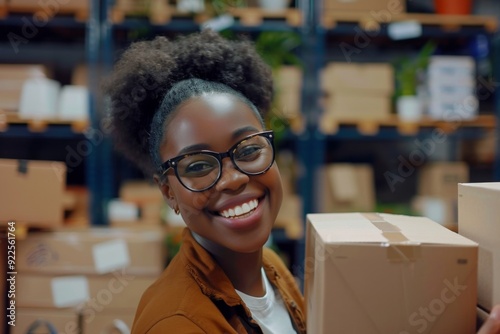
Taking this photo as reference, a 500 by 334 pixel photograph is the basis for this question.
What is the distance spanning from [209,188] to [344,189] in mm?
1997

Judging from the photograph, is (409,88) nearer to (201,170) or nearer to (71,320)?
(201,170)

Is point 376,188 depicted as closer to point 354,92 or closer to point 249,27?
point 354,92

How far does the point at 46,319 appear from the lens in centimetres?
227

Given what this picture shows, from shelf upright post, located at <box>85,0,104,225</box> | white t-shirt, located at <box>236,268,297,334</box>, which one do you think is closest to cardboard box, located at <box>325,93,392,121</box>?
shelf upright post, located at <box>85,0,104,225</box>

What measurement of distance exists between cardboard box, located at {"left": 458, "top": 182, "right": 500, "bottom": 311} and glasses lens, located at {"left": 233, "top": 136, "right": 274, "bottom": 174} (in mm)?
425

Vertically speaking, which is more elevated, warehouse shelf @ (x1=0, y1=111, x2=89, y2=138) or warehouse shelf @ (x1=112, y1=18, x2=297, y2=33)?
warehouse shelf @ (x1=112, y1=18, x2=297, y2=33)

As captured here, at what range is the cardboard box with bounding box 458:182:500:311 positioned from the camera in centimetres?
78

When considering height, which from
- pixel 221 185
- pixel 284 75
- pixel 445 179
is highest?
pixel 284 75

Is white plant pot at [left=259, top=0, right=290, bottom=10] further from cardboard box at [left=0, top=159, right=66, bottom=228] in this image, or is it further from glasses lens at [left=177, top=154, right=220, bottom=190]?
glasses lens at [left=177, top=154, right=220, bottom=190]

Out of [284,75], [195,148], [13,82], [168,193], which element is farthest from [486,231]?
[13,82]

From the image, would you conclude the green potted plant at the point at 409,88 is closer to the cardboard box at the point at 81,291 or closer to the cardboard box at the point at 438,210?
the cardboard box at the point at 438,210

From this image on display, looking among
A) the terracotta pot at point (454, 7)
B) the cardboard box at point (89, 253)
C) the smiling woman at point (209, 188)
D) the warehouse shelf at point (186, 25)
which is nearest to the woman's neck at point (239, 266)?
the smiling woman at point (209, 188)

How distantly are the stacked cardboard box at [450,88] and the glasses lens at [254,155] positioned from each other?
2205 millimetres

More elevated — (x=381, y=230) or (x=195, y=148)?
(x=195, y=148)
